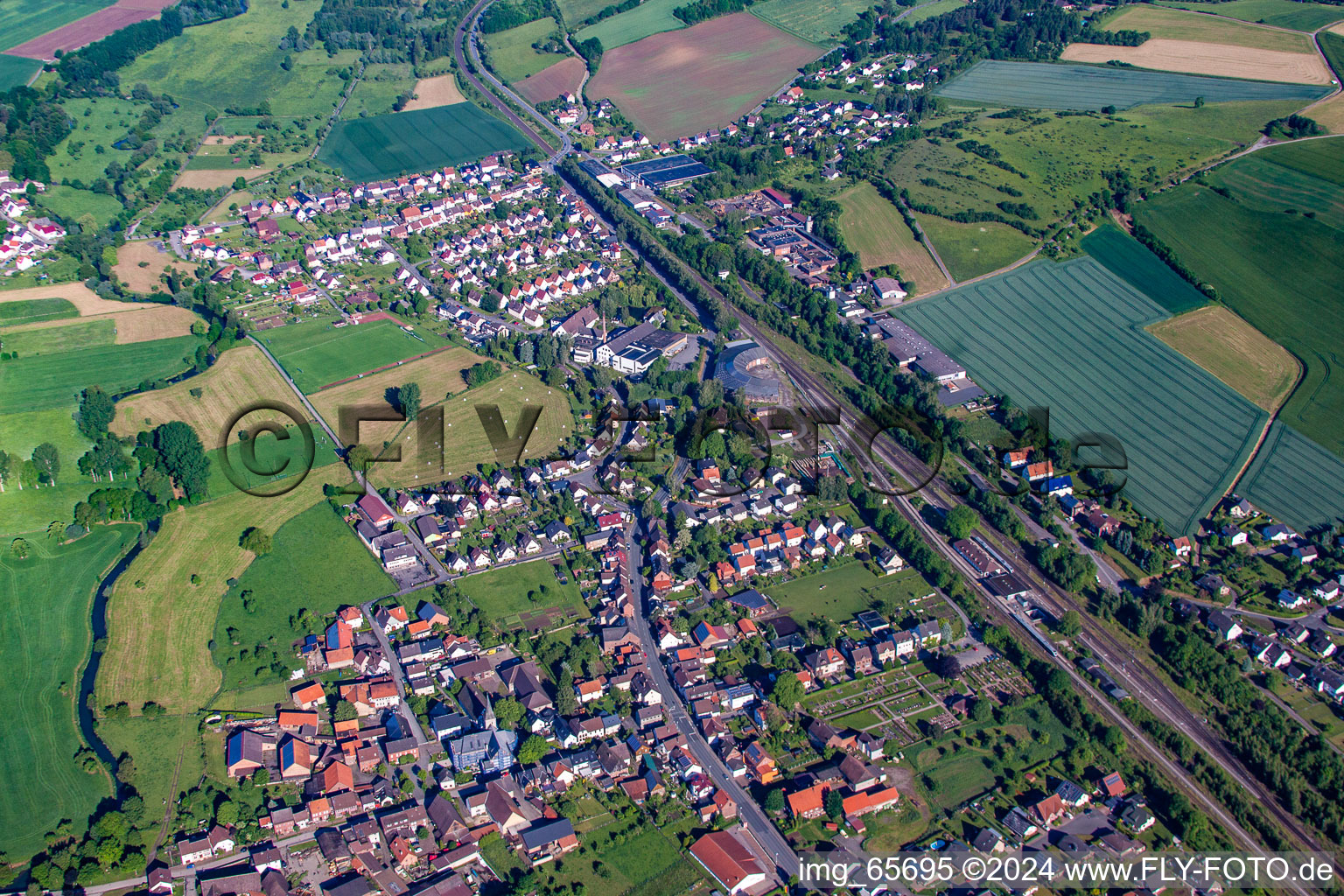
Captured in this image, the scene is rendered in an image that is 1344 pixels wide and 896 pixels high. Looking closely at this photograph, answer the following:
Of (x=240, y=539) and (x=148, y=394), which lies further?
(x=148, y=394)

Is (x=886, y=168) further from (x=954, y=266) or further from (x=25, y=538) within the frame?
(x=25, y=538)

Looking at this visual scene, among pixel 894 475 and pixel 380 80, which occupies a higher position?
pixel 380 80

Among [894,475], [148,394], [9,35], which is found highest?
[9,35]

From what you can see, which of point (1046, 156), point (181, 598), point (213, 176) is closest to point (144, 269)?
point (213, 176)

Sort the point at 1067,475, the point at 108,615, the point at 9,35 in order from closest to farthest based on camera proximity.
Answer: the point at 108,615 → the point at 1067,475 → the point at 9,35

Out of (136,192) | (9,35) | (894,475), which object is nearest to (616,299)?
(894,475)

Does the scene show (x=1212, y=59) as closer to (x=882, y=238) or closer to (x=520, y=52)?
(x=882, y=238)

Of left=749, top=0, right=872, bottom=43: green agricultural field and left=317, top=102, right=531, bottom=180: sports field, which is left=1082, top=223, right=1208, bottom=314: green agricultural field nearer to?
left=749, top=0, right=872, bottom=43: green agricultural field
